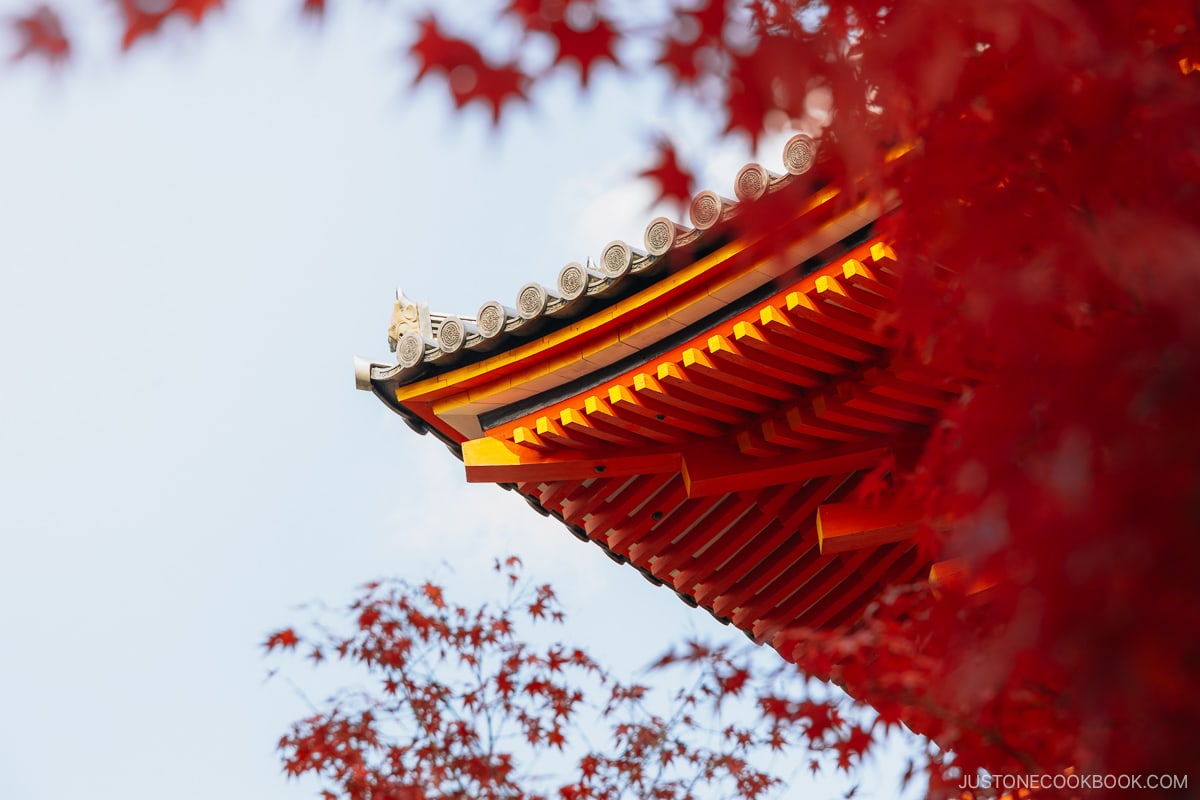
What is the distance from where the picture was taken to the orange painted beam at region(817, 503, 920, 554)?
486 centimetres

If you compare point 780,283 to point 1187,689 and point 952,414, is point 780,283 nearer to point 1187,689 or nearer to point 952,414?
point 952,414

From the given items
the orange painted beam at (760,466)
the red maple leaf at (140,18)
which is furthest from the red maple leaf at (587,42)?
the orange painted beam at (760,466)

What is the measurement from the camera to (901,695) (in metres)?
1.94

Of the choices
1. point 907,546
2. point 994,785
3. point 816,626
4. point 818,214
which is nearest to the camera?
point 994,785

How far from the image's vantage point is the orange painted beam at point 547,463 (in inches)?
200

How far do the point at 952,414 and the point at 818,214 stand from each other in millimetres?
2263

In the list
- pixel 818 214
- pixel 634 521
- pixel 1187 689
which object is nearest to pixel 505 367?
pixel 634 521

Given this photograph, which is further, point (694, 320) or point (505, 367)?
point (505, 367)

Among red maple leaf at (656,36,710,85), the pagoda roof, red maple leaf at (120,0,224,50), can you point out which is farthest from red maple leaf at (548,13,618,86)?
the pagoda roof

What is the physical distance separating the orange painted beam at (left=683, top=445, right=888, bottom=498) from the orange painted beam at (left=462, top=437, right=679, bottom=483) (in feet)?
0.40

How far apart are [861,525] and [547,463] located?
133cm

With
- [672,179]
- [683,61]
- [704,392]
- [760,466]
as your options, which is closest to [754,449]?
[760,466]

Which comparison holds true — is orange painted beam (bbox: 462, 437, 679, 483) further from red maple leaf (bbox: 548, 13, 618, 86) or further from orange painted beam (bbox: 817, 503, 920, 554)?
red maple leaf (bbox: 548, 13, 618, 86)

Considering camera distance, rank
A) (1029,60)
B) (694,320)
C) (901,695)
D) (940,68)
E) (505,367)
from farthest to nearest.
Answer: (505,367) < (694,320) < (901,695) < (1029,60) < (940,68)
